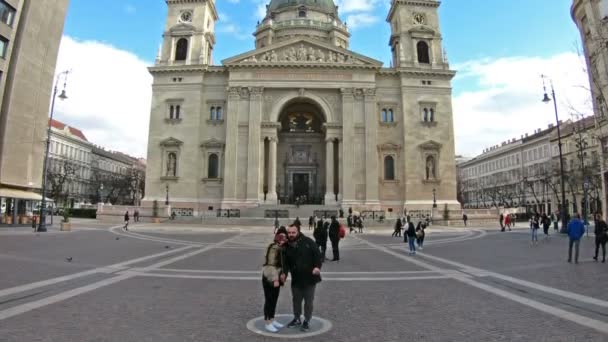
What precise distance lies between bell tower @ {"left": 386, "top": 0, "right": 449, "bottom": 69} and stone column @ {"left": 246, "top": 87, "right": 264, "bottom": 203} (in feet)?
58.5

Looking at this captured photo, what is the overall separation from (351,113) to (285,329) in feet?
139

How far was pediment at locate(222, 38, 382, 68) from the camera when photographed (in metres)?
47.4

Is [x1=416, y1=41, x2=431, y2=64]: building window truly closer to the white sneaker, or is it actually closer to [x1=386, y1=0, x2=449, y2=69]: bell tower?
[x1=386, y1=0, x2=449, y2=69]: bell tower

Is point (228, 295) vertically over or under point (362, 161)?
under

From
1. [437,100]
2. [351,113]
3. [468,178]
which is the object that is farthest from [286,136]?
[468,178]

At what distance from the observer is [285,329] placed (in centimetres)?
589

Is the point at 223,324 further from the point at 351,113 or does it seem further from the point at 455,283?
the point at 351,113

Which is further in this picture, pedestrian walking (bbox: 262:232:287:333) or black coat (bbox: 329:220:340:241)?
black coat (bbox: 329:220:340:241)

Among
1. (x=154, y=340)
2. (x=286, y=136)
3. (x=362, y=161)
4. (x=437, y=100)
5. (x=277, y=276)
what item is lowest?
(x=154, y=340)

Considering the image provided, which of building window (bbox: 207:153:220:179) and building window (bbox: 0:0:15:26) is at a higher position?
building window (bbox: 0:0:15:26)

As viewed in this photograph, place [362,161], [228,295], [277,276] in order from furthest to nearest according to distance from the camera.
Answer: [362,161] → [228,295] → [277,276]

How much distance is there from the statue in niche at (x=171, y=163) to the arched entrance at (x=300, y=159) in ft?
41.4

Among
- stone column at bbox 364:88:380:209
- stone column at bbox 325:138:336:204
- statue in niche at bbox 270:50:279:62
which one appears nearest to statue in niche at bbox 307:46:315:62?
statue in niche at bbox 270:50:279:62

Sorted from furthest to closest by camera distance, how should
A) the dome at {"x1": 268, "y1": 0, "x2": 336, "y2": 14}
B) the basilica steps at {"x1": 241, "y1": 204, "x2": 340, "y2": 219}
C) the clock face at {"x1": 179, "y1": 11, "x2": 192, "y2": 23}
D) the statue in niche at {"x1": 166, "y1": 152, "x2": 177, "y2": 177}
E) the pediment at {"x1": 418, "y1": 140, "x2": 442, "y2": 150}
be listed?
the dome at {"x1": 268, "y1": 0, "x2": 336, "y2": 14} → the clock face at {"x1": 179, "y1": 11, "x2": 192, "y2": 23} → the statue in niche at {"x1": 166, "y1": 152, "x2": 177, "y2": 177} → the pediment at {"x1": 418, "y1": 140, "x2": 442, "y2": 150} → the basilica steps at {"x1": 241, "y1": 204, "x2": 340, "y2": 219}
